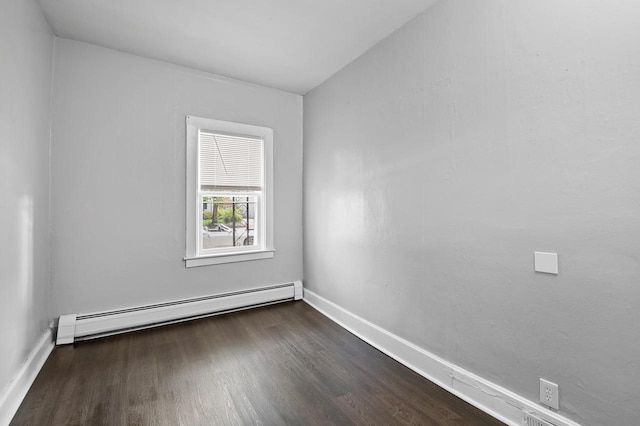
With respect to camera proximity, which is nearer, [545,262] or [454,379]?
[545,262]

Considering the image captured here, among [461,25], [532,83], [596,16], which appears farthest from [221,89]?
[596,16]

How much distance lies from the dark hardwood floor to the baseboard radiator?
0.10 meters

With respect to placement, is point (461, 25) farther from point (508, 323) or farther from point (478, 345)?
point (478, 345)

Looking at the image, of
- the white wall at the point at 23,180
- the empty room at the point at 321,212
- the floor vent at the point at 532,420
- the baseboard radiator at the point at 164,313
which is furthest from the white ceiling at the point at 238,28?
the floor vent at the point at 532,420

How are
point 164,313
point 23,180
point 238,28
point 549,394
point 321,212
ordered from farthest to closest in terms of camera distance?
point 321,212 → point 164,313 → point 238,28 → point 23,180 → point 549,394

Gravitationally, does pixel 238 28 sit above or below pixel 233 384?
above

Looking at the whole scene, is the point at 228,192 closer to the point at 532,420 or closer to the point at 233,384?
the point at 233,384

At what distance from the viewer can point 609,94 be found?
4.61ft

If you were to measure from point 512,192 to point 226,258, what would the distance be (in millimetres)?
2909

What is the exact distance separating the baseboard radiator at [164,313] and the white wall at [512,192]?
130 cm

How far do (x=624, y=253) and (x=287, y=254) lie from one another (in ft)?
10.4

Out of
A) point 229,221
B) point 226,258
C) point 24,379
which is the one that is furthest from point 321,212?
point 24,379

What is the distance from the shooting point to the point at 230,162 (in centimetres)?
359

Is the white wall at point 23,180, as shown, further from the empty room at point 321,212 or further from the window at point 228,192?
the window at point 228,192
